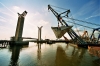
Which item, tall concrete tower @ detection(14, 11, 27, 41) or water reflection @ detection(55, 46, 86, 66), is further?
tall concrete tower @ detection(14, 11, 27, 41)

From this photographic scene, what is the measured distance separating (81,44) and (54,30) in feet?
89.4

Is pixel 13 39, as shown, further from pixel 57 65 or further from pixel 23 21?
pixel 57 65

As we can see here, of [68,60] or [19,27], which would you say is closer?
[68,60]

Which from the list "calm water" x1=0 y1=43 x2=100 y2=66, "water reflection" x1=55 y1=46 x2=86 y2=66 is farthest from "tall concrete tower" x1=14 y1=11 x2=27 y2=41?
"water reflection" x1=55 y1=46 x2=86 y2=66

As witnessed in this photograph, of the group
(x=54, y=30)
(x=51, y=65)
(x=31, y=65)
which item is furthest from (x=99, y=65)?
(x=54, y=30)

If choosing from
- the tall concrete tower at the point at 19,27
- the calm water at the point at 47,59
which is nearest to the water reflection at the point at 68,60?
the calm water at the point at 47,59

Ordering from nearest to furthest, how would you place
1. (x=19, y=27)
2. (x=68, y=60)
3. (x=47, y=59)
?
(x=68, y=60)
(x=47, y=59)
(x=19, y=27)

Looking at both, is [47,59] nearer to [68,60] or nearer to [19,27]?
[68,60]

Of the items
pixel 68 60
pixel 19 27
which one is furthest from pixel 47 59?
pixel 19 27

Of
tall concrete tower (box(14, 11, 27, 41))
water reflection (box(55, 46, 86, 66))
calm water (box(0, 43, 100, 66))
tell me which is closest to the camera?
calm water (box(0, 43, 100, 66))

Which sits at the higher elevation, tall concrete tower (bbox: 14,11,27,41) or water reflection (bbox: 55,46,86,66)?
tall concrete tower (bbox: 14,11,27,41)

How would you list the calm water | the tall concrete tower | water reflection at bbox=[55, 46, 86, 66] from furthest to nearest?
1. the tall concrete tower
2. water reflection at bbox=[55, 46, 86, 66]
3. the calm water

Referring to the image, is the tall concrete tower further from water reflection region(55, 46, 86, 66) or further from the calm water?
water reflection region(55, 46, 86, 66)

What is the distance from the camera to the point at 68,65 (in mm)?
15633
